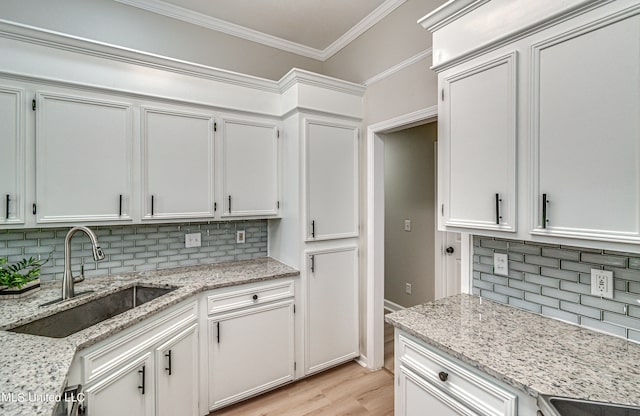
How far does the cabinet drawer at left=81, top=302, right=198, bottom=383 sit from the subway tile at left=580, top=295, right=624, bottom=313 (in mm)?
2092

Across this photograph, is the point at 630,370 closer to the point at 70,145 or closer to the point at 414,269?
the point at 414,269

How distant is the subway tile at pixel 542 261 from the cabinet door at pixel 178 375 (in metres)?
2.00

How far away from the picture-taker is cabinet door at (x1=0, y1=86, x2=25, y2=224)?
171 cm

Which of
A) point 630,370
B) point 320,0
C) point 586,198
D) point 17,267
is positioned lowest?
point 630,370

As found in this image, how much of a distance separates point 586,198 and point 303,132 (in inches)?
70.7

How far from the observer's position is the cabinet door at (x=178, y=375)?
1.67 metres

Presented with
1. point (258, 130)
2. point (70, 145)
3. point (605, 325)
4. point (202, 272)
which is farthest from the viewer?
point (258, 130)

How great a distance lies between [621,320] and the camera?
1.23 metres

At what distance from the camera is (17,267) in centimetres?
188

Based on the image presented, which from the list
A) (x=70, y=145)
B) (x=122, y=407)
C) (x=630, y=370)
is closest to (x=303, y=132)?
(x=70, y=145)

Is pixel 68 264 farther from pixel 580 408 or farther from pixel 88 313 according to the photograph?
pixel 580 408

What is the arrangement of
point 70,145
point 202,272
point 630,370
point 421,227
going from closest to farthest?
point 630,370, point 70,145, point 202,272, point 421,227

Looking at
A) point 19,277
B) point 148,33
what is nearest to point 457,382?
point 19,277

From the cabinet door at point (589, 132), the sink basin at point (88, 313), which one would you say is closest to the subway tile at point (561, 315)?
the cabinet door at point (589, 132)
